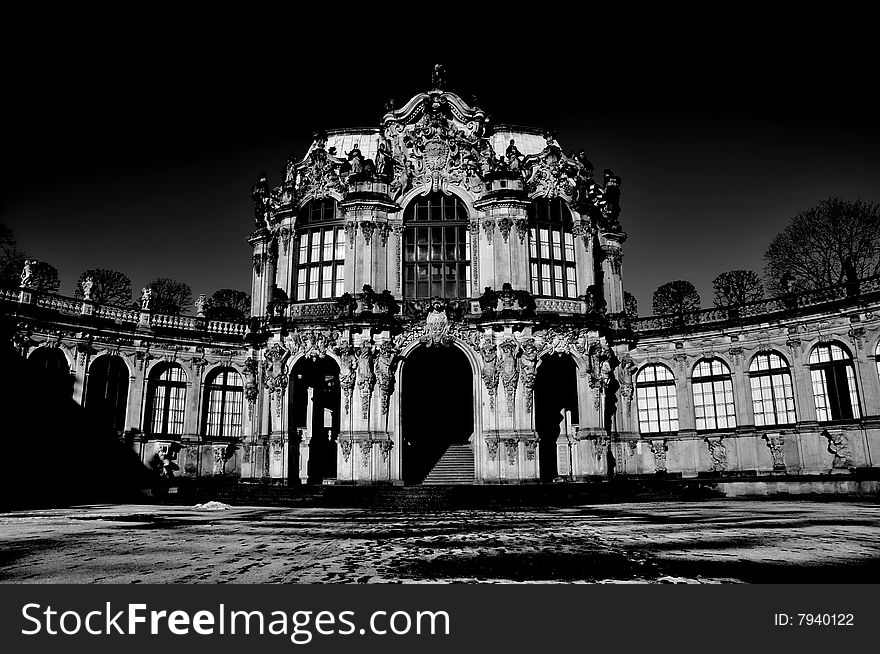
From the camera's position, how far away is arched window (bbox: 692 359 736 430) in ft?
113

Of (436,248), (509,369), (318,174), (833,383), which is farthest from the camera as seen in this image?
(318,174)

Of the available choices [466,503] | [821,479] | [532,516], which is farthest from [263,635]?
[821,479]

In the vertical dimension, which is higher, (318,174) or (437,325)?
(318,174)

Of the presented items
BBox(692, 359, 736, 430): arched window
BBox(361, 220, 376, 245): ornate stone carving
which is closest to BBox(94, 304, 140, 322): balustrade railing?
BBox(361, 220, 376, 245): ornate stone carving

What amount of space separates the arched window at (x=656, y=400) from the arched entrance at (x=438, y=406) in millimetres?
10328

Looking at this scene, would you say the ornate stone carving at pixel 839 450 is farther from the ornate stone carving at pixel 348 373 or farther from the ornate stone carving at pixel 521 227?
the ornate stone carving at pixel 348 373

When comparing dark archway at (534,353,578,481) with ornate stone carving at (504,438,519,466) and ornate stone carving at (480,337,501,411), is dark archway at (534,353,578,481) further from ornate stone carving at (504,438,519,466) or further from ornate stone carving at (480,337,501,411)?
ornate stone carving at (504,438,519,466)

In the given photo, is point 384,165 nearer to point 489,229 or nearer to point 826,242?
point 489,229

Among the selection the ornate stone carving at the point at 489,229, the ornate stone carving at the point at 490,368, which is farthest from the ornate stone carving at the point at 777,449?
the ornate stone carving at the point at 489,229

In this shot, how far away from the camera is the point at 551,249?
34.0 metres

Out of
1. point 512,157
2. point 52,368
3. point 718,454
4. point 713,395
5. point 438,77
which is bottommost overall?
point 718,454

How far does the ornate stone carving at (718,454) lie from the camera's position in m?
33.5

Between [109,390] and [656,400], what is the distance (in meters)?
30.9

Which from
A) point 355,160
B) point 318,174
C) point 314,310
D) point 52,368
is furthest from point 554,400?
point 52,368
